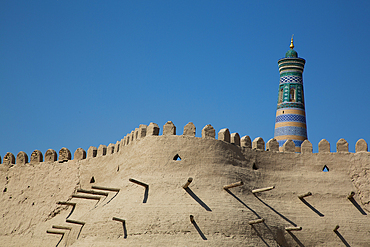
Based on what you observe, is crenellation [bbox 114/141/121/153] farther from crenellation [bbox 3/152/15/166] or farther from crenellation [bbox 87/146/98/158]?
crenellation [bbox 3/152/15/166]

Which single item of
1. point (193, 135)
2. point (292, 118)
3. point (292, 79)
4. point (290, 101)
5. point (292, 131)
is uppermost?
point (292, 79)

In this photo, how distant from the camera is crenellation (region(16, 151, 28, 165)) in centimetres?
2388

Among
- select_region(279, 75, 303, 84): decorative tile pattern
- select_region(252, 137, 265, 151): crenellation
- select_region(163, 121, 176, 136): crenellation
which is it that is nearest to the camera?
select_region(163, 121, 176, 136): crenellation

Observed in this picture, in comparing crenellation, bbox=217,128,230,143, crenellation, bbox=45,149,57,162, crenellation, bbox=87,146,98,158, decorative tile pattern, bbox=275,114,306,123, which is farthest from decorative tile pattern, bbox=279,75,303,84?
crenellation, bbox=45,149,57,162

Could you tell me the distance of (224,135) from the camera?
19.3 m

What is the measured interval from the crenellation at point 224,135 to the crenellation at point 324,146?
3554 mm

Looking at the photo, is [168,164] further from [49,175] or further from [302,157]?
[49,175]

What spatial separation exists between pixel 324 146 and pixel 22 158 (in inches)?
488

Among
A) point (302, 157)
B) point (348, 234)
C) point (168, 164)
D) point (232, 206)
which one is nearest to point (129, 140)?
point (168, 164)

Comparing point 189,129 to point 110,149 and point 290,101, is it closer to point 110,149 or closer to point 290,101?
point 110,149

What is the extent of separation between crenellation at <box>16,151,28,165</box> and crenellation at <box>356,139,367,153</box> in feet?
43.9

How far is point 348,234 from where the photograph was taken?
1866cm

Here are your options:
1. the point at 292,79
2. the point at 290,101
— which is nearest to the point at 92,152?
the point at 290,101

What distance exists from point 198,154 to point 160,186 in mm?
1706
